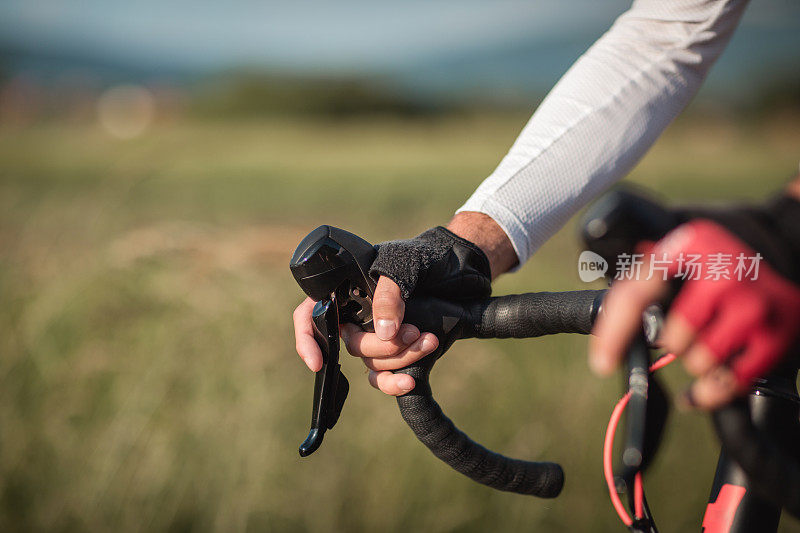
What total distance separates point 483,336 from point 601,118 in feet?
1.91

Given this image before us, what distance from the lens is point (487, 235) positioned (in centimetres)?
129

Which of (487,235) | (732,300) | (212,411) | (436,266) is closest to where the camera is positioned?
(732,300)

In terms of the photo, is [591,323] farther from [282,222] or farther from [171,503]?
[282,222]

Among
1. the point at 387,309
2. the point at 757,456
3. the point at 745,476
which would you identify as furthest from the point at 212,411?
the point at 757,456

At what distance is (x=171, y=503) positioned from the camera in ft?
8.39

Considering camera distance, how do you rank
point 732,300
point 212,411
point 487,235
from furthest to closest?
1. point 212,411
2. point 487,235
3. point 732,300

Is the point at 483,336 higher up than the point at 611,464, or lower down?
higher up

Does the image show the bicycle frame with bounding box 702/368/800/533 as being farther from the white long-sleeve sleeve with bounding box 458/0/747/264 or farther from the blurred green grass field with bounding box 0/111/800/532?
the blurred green grass field with bounding box 0/111/800/532

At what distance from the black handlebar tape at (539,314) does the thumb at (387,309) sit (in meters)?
0.15

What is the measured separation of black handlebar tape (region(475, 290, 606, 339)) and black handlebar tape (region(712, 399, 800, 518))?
28cm

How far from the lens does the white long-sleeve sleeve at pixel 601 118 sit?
52.4 inches

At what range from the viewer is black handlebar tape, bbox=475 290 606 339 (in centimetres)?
94

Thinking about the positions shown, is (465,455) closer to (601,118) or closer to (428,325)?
(428,325)

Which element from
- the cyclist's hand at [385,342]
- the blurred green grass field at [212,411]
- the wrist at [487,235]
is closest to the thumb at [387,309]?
the cyclist's hand at [385,342]
